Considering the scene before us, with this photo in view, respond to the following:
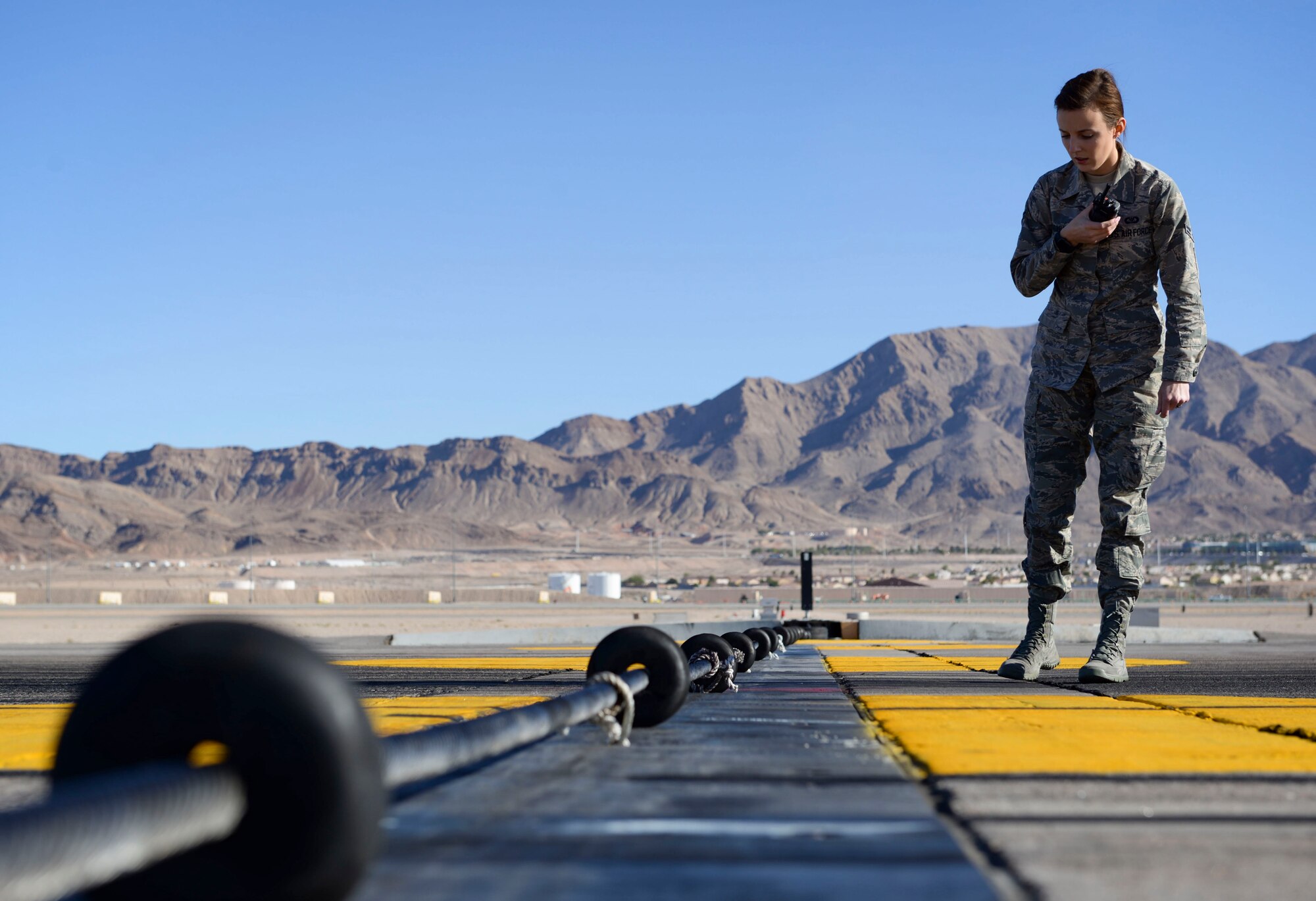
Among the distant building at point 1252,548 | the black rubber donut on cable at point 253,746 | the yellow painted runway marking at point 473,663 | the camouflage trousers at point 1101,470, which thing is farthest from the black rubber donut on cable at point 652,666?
the distant building at point 1252,548

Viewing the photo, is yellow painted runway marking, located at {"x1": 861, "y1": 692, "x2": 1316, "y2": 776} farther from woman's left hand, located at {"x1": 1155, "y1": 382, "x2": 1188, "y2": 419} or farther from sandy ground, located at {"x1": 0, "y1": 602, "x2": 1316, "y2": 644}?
sandy ground, located at {"x1": 0, "y1": 602, "x2": 1316, "y2": 644}

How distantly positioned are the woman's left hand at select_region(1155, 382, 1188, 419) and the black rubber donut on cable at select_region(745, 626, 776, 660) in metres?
2.49

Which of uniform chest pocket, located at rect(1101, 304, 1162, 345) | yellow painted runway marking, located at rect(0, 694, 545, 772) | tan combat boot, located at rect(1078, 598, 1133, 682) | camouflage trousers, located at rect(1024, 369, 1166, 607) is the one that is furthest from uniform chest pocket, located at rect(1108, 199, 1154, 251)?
yellow painted runway marking, located at rect(0, 694, 545, 772)

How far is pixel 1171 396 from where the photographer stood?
589 cm

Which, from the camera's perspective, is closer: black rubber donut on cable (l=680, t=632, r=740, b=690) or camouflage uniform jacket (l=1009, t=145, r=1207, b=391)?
black rubber donut on cable (l=680, t=632, r=740, b=690)

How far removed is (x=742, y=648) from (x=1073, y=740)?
299 cm

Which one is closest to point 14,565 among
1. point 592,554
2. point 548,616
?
point 592,554

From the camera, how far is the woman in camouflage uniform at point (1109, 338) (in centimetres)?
601

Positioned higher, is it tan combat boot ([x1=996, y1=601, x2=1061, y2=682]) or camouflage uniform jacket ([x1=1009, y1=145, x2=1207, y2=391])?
camouflage uniform jacket ([x1=1009, y1=145, x2=1207, y2=391])

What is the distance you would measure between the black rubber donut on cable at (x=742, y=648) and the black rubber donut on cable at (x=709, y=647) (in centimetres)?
81

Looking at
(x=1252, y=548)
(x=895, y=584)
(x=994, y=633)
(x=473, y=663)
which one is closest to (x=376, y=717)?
(x=473, y=663)

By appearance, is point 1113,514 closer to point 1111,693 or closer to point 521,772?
point 1111,693

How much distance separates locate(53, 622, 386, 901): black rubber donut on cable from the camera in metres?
1.45

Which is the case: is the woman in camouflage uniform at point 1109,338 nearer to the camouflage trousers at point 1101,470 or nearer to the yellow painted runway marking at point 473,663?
Answer: the camouflage trousers at point 1101,470
